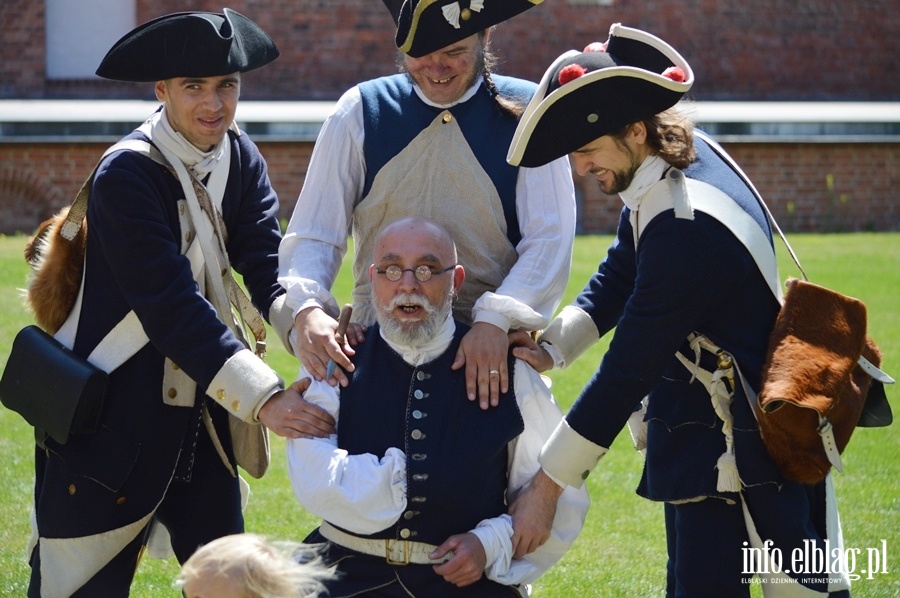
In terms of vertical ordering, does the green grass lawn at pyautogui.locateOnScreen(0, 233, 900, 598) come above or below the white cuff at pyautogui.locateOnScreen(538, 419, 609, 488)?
below

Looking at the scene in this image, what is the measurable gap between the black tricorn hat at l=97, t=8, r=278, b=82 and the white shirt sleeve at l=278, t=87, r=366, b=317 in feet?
1.22

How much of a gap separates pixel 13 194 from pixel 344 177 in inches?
436

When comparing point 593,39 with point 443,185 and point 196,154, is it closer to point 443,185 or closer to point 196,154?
point 443,185

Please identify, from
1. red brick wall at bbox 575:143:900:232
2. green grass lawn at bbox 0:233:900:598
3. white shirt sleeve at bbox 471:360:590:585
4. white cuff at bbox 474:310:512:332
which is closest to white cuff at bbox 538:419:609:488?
white shirt sleeve at bbox 471:360:590:585

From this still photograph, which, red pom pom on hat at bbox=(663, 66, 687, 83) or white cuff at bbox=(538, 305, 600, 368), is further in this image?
white cuff at bbox=(538, 305, 600, 368)

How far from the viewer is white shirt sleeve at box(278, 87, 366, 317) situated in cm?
409

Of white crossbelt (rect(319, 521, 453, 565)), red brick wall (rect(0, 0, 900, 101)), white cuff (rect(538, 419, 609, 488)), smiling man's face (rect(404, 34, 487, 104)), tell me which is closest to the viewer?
white cuff (rect(538, 419, 609, 488))

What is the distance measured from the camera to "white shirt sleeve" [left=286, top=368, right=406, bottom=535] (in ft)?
12.0

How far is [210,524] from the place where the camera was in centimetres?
393

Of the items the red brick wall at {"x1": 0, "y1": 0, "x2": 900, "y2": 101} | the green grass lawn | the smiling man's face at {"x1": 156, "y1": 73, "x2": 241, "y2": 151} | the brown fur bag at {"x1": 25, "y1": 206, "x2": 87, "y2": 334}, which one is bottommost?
the green grass lawn

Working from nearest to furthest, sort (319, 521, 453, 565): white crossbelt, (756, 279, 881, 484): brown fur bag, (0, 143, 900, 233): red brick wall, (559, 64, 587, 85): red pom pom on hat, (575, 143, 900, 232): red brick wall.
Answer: (756, 279, 881, 484): brown fur bag, (559, 64, 587, 85): red pom pom on hat, (319, 521, 453, 565): white crossbelt, (0, 143, 900, 233): red brick wall, (575, 143, 900, 232): red brick wall

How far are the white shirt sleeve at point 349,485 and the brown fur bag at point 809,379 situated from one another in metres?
1.04

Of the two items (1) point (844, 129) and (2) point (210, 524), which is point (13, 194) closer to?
(1) point (844, 129)

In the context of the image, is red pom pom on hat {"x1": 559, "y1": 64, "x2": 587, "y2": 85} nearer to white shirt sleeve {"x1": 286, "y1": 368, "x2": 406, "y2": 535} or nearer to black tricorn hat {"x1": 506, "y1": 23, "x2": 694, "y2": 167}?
black tricorn hat {"x1": 506, "y1": 23, "x2": 694, "y2": 167}
